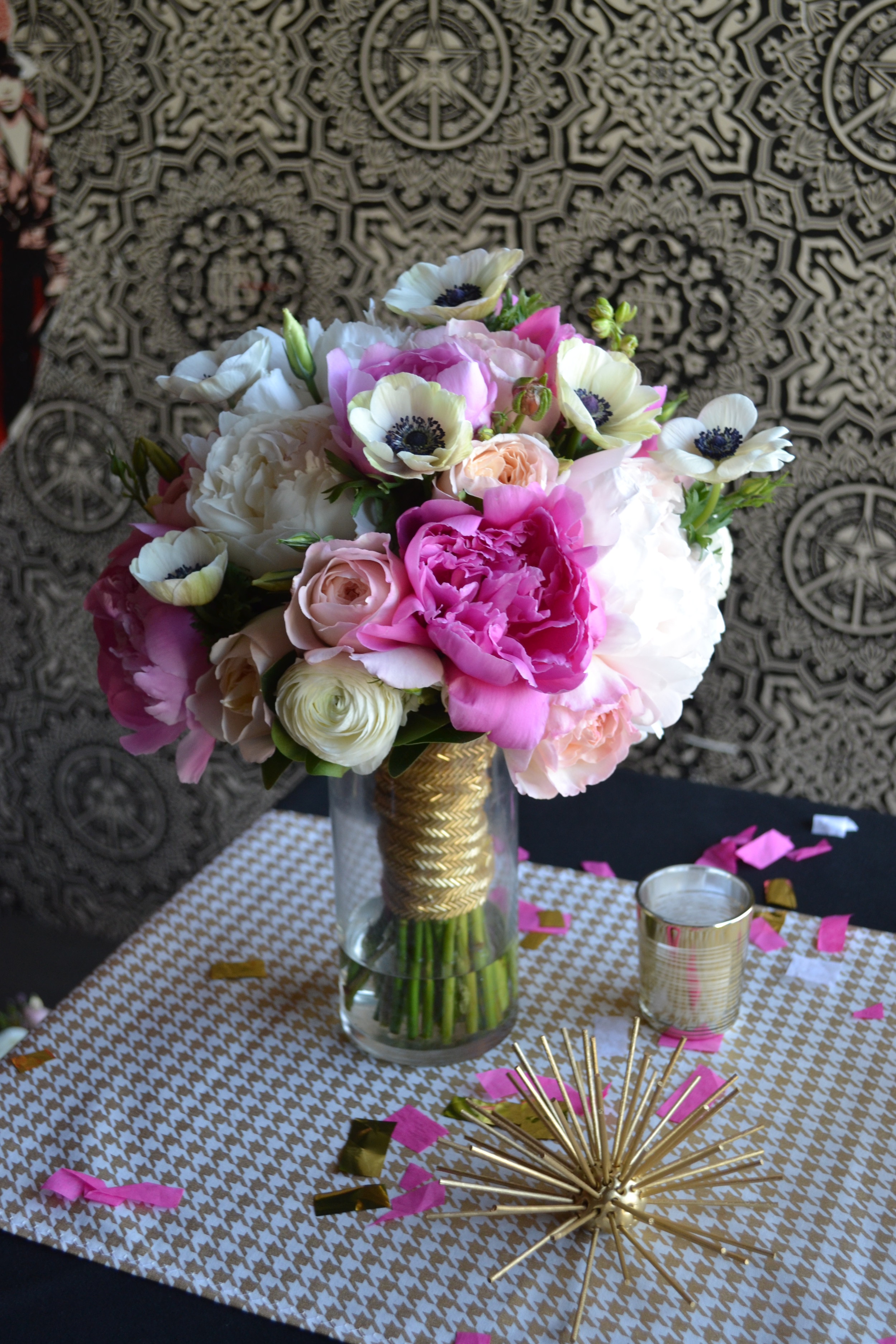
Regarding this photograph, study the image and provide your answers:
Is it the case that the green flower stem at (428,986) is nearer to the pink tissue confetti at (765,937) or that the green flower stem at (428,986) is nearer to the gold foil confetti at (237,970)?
the gold foil confetti at (237,970)

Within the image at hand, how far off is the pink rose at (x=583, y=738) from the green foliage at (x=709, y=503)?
0.13m

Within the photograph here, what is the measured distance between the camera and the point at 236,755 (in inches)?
69.4

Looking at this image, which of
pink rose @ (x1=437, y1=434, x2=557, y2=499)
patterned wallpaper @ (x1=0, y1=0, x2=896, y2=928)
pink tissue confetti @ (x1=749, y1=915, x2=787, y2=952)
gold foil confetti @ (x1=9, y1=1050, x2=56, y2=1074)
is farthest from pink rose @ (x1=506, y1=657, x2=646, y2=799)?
patterned wallpaper @ (x1=0, y1=0, x2=896, y2=928)

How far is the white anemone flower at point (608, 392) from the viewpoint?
640 millimetres

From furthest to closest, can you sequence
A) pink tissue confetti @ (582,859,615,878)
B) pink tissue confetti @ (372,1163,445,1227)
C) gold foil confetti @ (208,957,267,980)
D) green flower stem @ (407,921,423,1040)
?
pink tissue confetti @ (582,859,615,878)
gold foil confetti @ (208,957,267,980)
green flower stem @ (407,921,423,1040)
pink tissue confetti @ (372,1163,445,1227)

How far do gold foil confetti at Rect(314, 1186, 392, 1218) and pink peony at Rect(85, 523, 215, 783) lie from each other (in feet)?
0.92

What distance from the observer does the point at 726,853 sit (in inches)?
41.4

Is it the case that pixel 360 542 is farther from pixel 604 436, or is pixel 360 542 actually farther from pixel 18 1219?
pixel 18 1219

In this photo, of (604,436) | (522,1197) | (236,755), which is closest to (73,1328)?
(522,1197)

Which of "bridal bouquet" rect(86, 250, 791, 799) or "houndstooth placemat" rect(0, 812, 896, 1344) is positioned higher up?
"bridal bouquet" rect(86, 250, 791, 799)

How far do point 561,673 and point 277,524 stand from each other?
0.18 metres

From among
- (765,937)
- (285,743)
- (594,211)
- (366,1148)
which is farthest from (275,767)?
(594,211)

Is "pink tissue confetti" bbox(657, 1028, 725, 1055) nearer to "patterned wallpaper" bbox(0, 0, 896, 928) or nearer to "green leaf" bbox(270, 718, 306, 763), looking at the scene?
"green leaf" bbox(270, 718, 306, 763)

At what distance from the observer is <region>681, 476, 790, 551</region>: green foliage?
72 cm
